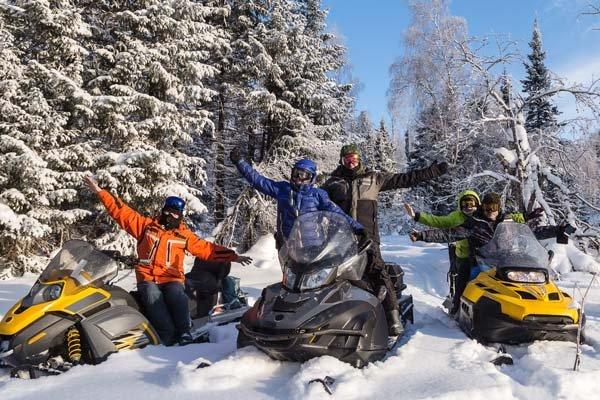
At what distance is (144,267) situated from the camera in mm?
4617

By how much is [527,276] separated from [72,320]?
367 cm

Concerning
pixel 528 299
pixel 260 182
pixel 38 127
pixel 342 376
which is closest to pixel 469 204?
pixel 528 299

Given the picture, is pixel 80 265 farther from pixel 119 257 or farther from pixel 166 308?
pixel 166 308

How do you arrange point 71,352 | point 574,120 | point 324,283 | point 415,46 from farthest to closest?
point 415,46 → point 574,120 → point 71,352 → point 324,283

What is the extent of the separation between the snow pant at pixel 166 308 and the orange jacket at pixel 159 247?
0.13 meters

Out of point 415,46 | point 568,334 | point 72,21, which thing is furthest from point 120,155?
point 415,46

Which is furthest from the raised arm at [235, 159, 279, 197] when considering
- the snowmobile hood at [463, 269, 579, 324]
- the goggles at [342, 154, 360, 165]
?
the snowmobile hood at [463, 269, 579, 324]

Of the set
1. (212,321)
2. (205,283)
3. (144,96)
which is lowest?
(212,321)

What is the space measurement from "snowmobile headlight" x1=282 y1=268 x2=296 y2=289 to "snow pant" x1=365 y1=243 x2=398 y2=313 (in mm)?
→ 804

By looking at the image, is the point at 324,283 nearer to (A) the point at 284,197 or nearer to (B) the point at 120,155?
(A) the point at 284,197

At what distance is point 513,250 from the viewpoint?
4363 millimetres

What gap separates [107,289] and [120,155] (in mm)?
6792

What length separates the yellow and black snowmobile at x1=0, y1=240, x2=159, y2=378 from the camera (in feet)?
11.7

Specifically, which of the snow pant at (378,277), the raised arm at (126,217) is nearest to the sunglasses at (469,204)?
the snow pant at (378,277)
